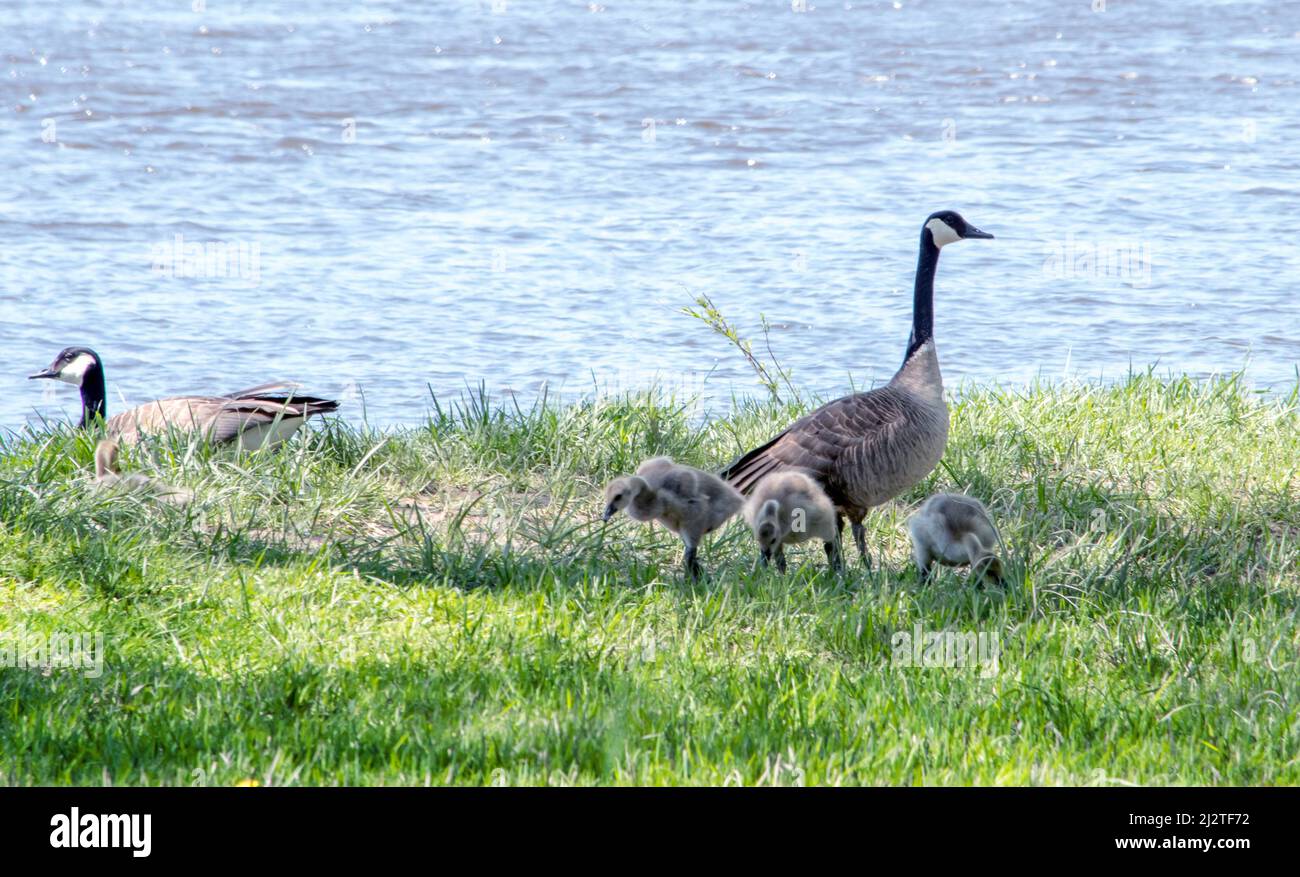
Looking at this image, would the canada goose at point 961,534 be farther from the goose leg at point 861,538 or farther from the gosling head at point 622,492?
the gosling head at point 622,492

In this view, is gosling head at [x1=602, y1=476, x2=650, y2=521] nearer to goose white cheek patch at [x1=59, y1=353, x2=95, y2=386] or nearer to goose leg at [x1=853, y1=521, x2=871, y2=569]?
goose leg at [x1=853, y1=521, x2=871, y2=569]

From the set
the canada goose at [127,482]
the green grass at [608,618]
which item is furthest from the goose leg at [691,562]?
the canada goose at [127,482]

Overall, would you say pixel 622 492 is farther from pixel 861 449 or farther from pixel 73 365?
pixel 73 365

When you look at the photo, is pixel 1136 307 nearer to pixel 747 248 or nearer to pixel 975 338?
pixel 975 338

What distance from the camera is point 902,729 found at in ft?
14.3

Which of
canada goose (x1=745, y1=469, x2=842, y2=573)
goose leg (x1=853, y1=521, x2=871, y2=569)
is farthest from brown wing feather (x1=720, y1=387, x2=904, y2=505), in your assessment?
canada goose (x1=745, y1=469, x2=842, y2=573)

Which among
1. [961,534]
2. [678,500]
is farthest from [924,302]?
[678,500]

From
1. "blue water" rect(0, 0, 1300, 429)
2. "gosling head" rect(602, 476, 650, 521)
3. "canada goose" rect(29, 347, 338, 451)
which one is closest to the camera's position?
"gosling head" rect(602, 476, 650, 521)

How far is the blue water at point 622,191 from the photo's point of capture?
404 inches

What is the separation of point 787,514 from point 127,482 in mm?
2643

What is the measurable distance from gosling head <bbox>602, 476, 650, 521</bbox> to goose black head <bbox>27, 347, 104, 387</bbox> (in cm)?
380

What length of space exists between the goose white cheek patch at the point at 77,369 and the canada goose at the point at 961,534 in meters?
4.72

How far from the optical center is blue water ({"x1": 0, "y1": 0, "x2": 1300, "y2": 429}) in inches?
404

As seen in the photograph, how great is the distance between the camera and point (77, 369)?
827 cm
